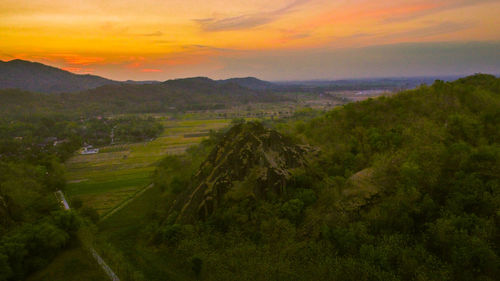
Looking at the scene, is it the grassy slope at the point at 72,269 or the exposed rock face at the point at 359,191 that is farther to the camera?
the exposed rock face at the point at 359,191

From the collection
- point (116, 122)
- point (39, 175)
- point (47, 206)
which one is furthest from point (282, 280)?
point (116, 122)

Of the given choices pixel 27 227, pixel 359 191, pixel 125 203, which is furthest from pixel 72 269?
pixel 359 191

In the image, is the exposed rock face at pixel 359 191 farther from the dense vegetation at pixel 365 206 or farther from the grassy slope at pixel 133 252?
the grassy slope at pixel 133 252

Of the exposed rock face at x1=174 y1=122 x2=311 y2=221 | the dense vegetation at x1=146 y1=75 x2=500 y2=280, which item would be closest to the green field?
the dense vegetation at x1=146 y1=75 x2=500 y2=280

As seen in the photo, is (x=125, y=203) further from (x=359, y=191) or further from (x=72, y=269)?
(x=359, y=191)

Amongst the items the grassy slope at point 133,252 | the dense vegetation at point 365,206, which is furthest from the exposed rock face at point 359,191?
the grassy slope at point 133,252

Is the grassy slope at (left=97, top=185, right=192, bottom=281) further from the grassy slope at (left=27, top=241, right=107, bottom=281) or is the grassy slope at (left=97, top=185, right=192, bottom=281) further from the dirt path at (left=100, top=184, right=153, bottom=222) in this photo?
the grassy slope at (left=27, top=241, right=107, bottom=281)
